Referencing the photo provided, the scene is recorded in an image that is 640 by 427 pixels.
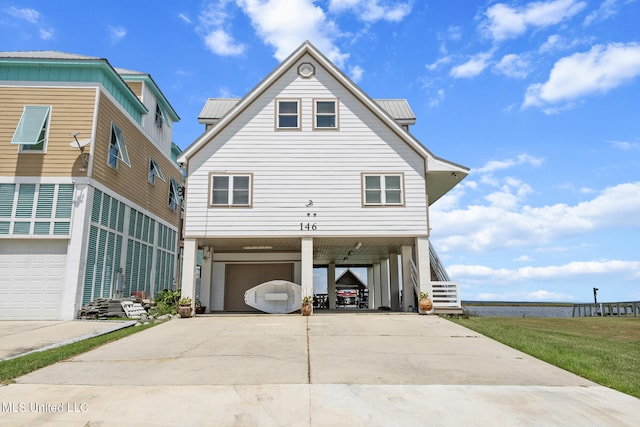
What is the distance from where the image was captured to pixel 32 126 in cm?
1672

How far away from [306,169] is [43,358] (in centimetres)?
1141

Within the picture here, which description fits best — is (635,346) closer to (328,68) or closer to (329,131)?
(329,131)

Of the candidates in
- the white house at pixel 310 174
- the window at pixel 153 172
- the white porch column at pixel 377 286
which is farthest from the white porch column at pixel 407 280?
the window at pixel 153 172

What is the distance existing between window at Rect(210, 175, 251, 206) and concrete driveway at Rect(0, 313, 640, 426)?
7618mm

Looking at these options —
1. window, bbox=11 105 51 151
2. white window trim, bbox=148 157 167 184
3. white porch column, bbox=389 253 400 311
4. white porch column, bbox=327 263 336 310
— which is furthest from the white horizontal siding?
white porch column, bbox=327 263 336 310

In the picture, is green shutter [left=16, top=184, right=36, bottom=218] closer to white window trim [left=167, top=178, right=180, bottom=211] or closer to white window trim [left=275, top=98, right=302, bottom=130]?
white window trim [left=275, top=98, right=302, bottom=130]

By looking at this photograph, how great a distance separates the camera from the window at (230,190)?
1758 cm

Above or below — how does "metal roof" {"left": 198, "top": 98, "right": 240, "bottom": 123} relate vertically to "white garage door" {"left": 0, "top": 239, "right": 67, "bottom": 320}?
above

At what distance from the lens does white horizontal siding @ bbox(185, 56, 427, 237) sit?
17.4 m

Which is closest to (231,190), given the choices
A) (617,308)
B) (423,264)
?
(423,264)

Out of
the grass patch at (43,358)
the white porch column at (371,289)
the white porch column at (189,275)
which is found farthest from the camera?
the white porch column at (371,289)

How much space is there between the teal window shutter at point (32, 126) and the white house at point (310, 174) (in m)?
5.13

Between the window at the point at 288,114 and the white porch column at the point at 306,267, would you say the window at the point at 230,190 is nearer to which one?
the window at the point at 288,114

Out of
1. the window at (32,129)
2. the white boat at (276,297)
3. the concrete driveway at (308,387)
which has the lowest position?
the concrete driveway at (308,387)
